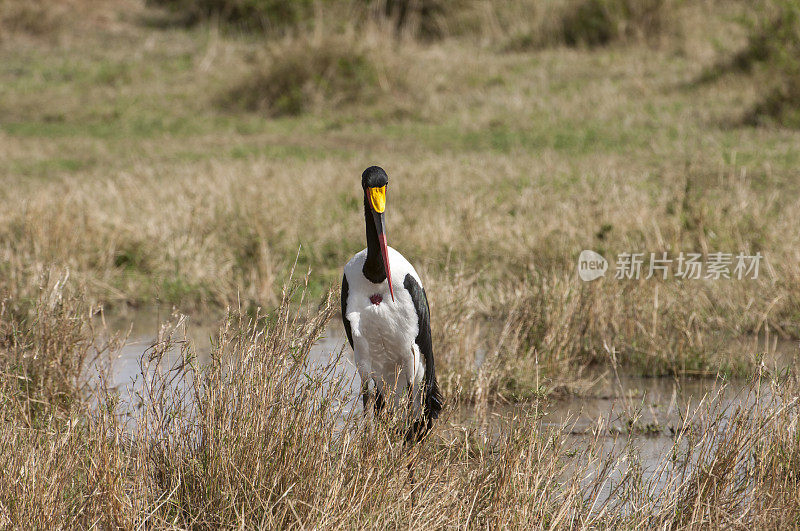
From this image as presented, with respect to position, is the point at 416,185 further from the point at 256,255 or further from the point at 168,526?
the point at 168,526

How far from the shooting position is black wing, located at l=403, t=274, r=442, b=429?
3373 millimetres

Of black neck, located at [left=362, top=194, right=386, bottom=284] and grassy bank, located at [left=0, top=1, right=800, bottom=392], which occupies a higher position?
black neck, located at [left=362, top=194, right=386, bottom=284]

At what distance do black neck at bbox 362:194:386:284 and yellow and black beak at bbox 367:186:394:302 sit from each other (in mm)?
32

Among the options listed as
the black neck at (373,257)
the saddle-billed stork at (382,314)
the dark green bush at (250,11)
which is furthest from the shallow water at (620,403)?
the dark green bush at (250,11)

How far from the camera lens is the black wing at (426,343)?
337 centimetres

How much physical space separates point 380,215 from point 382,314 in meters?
0.36

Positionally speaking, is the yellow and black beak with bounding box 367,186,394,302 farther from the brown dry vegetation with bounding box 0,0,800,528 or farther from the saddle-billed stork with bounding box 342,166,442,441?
the brown dry vegetation with bounding box 0,0,800,528

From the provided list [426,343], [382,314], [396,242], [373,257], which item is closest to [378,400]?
[426,343]

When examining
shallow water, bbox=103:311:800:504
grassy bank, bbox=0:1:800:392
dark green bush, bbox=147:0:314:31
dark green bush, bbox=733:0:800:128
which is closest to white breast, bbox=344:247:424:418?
shallow water, bbox=103:311:800:504

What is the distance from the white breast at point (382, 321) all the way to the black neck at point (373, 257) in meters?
0.04

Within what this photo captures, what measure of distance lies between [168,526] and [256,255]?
3740 millimetres

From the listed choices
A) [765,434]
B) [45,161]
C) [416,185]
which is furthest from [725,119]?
[765,434]

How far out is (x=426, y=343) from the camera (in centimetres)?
350

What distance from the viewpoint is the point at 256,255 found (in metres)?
6.31
